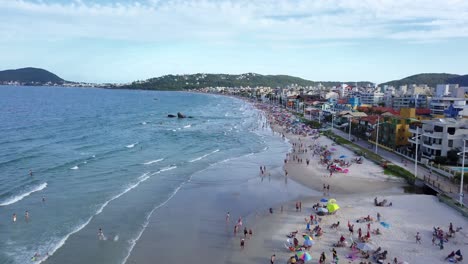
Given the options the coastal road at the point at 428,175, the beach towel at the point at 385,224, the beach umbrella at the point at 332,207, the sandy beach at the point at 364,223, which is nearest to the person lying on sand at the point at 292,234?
the sandy beach at the point at 364,223

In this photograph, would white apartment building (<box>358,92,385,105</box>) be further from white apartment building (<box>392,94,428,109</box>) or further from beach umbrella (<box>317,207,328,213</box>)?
beach umbrella (<box>317,207,328,213</box>)

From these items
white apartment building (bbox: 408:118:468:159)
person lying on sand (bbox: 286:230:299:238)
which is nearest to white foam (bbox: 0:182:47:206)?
person lying on sand (bbox: 286:230:299:238)

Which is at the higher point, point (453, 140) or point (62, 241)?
point (453, 140)

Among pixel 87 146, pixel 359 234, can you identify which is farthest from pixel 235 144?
pixel 359 234

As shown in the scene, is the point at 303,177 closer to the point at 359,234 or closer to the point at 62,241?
the point at 359,234

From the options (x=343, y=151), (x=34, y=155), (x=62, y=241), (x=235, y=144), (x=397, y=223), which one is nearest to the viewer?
(x=62, y=241)
